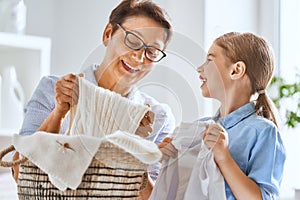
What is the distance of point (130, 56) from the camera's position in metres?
1.09

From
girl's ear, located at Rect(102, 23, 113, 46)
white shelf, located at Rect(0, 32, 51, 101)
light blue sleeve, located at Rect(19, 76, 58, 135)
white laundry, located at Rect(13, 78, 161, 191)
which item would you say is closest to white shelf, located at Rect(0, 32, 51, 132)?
white shelf, located at Rect(0, 32, 51, 101)

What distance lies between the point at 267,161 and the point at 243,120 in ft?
0.41

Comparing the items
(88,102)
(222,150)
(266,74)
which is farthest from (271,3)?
(88,102)

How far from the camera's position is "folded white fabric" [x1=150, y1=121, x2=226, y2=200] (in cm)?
122

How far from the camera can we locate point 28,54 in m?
2.77

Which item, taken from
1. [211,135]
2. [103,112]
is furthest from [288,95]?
[103,112]

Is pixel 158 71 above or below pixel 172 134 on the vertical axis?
above

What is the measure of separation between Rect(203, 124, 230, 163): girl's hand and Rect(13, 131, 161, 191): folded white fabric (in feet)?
0.62

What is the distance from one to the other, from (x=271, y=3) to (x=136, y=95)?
1.68 m

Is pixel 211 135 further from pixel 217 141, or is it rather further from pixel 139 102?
pixel 139 102

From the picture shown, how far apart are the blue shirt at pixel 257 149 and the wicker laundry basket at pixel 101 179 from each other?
313mm

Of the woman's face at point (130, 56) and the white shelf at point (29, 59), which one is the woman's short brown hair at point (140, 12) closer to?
the woman's face at point (130, 56)

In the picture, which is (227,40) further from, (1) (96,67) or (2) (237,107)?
(1) (96,67)

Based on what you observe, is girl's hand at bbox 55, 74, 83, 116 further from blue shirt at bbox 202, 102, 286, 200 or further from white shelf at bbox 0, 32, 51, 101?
white shelf at bbox 0, 32, 51, 101
